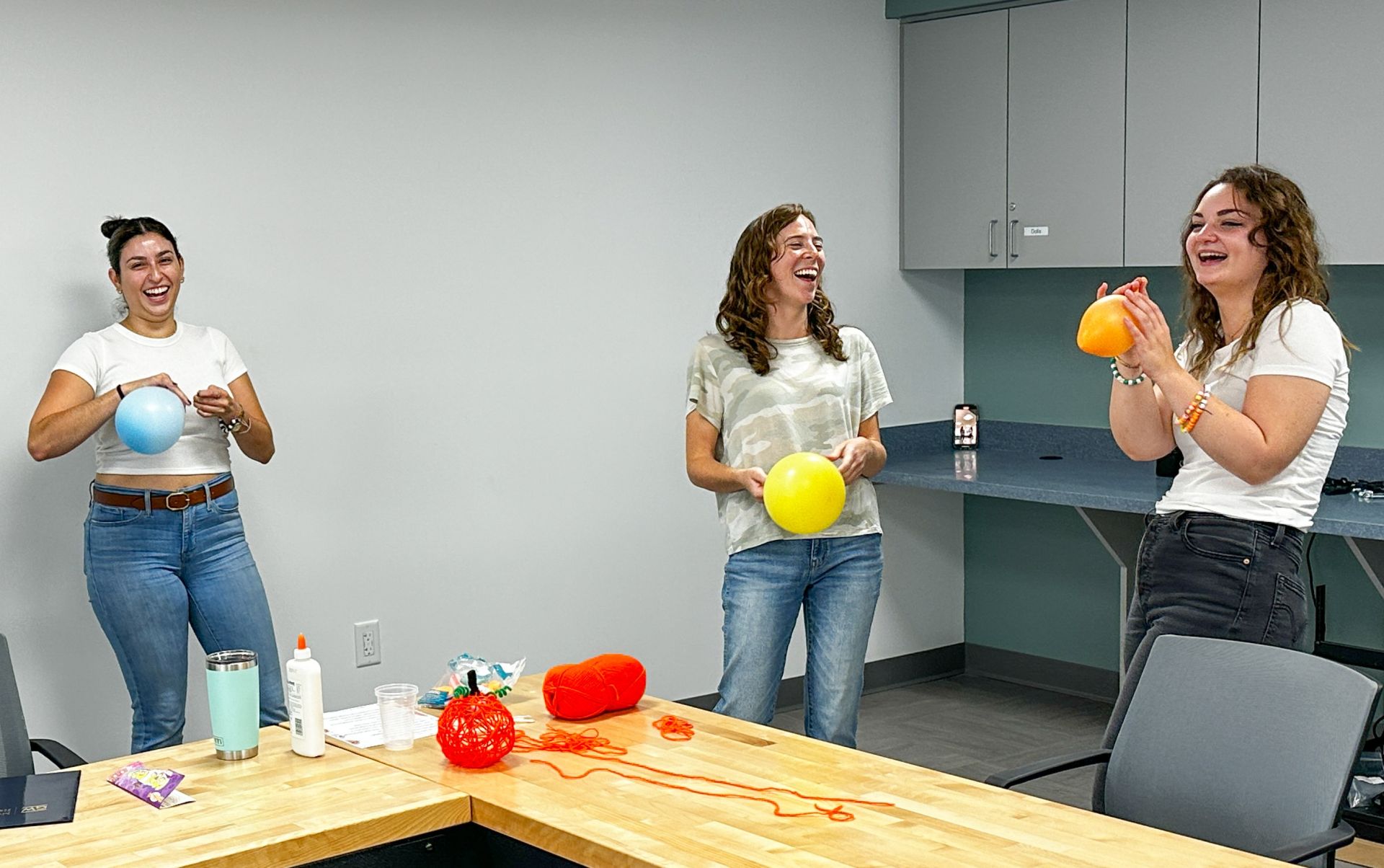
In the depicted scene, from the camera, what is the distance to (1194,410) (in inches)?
99.7

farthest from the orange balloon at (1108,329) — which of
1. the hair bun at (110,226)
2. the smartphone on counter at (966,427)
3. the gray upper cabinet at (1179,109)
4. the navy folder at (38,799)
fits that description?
the smartphone on counter at (966,427)

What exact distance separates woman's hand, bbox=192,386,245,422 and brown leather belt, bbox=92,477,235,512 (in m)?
0.19

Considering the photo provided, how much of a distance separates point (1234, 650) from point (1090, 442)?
9.68ft

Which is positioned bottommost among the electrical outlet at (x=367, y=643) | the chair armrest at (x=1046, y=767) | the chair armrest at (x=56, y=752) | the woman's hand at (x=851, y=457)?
the electrical outlet at (x=367, y=643)

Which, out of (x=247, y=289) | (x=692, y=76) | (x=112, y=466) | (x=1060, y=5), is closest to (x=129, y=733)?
(x=112, y=466)

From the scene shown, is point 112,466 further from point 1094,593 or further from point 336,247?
point 1094,593

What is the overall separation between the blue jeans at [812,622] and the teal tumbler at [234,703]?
1196 millimetres

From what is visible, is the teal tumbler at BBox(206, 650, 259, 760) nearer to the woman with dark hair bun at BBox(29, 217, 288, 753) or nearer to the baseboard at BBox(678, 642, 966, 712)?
the woman with dark hair bun at BBox(29, 217, 288, 753)

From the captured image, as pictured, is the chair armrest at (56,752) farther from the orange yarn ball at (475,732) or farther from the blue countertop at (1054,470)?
the blue countertop at (1054,470)

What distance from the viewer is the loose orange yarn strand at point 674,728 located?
2.46 meters

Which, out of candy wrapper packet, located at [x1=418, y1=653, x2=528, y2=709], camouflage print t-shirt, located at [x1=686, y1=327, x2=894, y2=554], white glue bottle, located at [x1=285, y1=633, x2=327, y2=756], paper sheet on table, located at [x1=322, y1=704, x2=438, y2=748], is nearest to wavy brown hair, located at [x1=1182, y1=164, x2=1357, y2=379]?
camouflage print t-shirt, located at [x1=686, y1=327, x2=894, y2=554]

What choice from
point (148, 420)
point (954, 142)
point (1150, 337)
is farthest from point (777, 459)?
point (954, 142)

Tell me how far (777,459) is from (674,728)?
36.6 inches

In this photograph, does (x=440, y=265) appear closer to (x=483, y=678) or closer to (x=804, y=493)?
(x=804, y=493)
